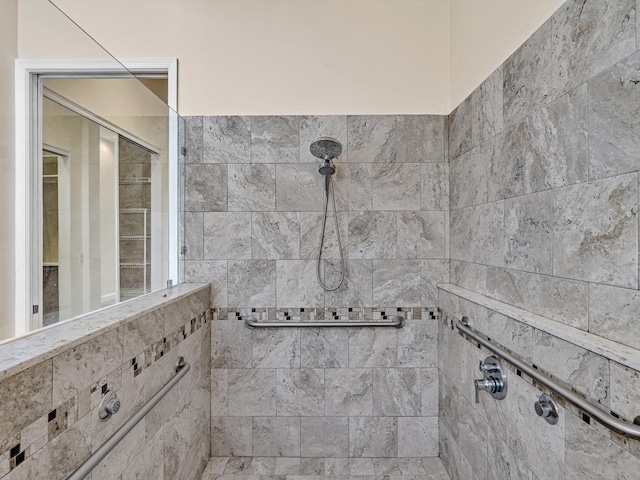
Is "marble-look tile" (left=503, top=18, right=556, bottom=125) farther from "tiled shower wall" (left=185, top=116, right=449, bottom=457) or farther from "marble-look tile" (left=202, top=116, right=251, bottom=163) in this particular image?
"marble-look tile" (left=202, top=116, right=251, bottom=163)

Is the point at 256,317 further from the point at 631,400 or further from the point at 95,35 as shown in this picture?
the point at 95,35

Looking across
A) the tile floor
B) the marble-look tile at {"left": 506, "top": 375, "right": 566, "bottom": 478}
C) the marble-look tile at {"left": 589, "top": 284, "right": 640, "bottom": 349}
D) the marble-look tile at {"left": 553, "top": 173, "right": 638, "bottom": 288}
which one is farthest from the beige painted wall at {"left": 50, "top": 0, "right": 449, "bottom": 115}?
the tile floor

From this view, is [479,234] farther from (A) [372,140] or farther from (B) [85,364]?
(B) [85,364]

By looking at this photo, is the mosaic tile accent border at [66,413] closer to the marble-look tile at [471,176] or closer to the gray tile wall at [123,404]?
the gray tile wall at [123,404]

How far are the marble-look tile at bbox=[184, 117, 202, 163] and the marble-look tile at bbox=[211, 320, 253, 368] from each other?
1011mm

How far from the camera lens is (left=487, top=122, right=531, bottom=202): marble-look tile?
3.82 ft

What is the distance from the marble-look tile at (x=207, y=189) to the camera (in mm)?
1851

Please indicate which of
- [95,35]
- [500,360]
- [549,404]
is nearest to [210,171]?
[95,35]

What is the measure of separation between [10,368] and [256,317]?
1268 mm

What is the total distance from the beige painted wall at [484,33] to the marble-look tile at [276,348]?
169 centimetres

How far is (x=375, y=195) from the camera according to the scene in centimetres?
184

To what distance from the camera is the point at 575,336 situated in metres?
0.84

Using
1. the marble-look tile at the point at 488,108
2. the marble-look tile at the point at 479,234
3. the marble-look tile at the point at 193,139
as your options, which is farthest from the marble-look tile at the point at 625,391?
the marble-look tile at the point at 193,139

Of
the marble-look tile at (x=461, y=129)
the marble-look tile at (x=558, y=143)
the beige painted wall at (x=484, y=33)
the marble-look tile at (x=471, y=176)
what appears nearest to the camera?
the marble-look tile at (x=558, y=143)
